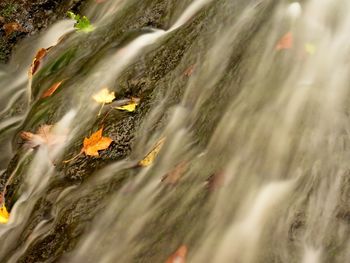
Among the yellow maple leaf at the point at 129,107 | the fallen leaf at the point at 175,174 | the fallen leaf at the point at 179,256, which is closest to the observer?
the fallen leaf at the point at 179,256

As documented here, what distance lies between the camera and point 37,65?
13.6ft

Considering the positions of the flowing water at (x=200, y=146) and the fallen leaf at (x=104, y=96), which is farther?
the fallen leaf at (x=104, y=96)

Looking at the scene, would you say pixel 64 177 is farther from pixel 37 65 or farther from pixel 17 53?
pixel 17 53

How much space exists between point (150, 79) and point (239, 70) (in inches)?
24.1

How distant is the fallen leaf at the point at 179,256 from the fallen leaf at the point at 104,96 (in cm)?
132

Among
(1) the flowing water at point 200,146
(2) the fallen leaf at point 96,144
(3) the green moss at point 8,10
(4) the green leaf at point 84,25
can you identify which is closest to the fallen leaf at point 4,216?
(1) the flowing water at point 200,146

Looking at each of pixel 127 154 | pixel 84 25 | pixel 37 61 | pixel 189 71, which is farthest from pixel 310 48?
pixel 37 61

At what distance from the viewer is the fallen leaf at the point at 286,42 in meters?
2.97

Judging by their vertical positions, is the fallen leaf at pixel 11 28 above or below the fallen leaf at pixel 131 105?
above

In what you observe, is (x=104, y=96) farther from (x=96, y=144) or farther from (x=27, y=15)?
(x=27, y=15)

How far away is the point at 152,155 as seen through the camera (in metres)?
2.84

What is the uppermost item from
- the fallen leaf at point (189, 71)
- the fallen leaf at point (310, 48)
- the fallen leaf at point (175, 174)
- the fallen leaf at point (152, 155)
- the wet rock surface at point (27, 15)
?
the wet rock surface at point (27, 15)

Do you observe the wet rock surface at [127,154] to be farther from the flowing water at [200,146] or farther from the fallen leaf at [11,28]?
the fallen leaf at [11,28]

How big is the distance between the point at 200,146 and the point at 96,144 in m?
0.67
